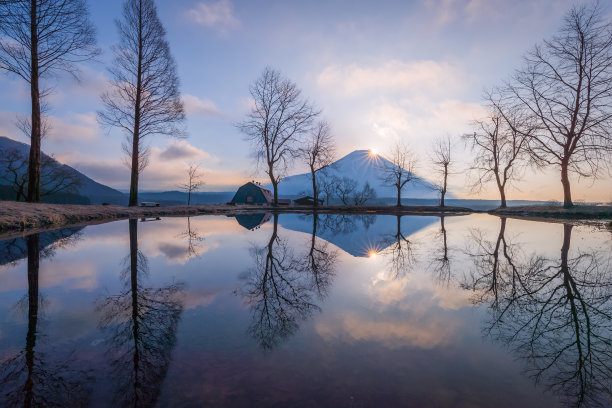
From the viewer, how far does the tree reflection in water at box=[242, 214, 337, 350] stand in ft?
7.66

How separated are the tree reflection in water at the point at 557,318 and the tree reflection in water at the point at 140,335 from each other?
7.92 feet

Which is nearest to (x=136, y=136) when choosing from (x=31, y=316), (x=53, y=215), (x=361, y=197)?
(x=53, y=215)

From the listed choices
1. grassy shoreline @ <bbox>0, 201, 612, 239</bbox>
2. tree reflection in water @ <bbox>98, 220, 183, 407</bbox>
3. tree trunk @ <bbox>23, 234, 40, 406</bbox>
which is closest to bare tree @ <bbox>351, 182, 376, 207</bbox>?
grassy shoreline @ <bbox>0, 201, 612, 239</bbox>

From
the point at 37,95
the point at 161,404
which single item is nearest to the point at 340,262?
the point at 161,404

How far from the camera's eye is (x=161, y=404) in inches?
53.2

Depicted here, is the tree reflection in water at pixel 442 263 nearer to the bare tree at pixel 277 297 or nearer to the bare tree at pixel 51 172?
the bare tree at pixel 277 297

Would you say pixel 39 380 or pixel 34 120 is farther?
pixel 34 120

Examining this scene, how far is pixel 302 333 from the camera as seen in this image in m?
2.22

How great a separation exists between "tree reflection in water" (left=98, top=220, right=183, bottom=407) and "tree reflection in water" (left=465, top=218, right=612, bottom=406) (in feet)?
7.92

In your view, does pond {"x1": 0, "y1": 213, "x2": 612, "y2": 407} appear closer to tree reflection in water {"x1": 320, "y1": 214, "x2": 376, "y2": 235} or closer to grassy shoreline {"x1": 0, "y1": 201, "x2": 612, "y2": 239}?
grassy shoreline {"x1": 0, "y1": 201, "x2": 612, "y2": 239}

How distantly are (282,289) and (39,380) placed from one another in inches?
89.7

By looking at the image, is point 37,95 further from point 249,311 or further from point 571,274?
point 571,274

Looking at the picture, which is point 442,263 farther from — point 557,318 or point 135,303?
point 135,303

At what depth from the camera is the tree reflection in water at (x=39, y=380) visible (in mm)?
1374
